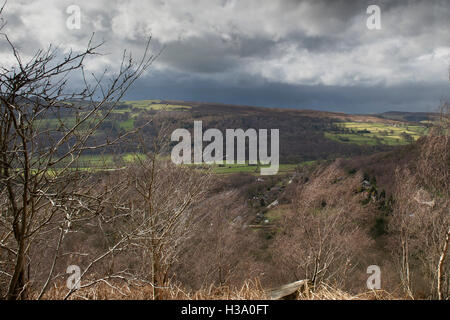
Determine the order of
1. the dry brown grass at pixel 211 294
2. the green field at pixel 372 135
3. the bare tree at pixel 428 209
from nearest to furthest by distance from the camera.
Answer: the dry brown grass at pixel 211 294 → the bare tree at pixel 428 209 → the green field at pixel 372 135

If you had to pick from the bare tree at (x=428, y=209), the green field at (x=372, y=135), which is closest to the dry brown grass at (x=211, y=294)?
the bare tree at (x=428, y=209)

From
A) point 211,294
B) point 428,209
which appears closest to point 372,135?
point 428,209

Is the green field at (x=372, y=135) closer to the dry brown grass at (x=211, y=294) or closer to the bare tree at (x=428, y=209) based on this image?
the bare tree at (x=428, y=209)

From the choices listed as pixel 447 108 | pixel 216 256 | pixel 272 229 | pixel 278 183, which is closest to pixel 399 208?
pixel 447 108

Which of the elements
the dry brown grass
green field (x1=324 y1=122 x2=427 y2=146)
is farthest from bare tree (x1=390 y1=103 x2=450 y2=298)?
green field (x1=324 y1=122 x2=427 y2=146)

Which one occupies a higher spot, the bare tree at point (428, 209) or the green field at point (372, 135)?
the green field at point (372, 135)

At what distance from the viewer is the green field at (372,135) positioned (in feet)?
220

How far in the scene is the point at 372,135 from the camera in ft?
258

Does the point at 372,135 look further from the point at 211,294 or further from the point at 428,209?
the point at 211,294

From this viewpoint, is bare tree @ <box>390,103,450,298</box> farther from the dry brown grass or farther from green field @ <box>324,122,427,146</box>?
green field @ <box>324,122,427,146</box>

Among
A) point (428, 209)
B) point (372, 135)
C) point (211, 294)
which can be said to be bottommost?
point (428, 209)

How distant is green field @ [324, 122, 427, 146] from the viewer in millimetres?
67081

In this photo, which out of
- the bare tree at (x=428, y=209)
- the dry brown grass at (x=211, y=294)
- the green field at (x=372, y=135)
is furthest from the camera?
the green field at (x=372, y=135)
